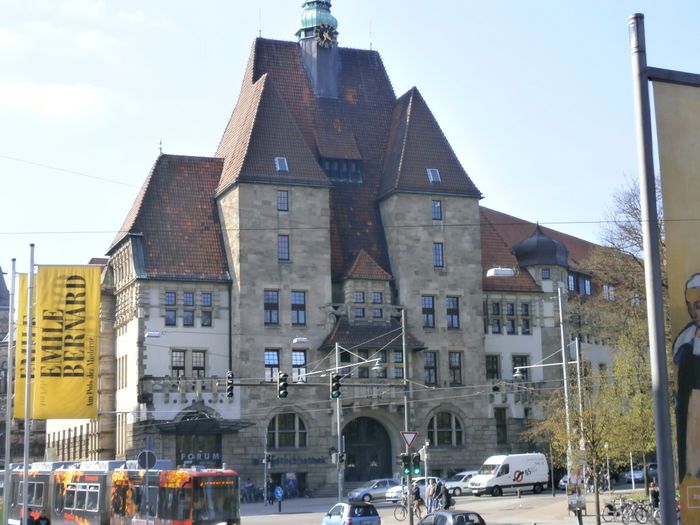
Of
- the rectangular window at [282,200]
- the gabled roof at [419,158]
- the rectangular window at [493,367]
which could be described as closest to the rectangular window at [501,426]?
the rectangular window at [493,367]

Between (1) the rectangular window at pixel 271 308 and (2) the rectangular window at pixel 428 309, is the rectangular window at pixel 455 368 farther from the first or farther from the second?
(1) the rectangular window at pixel 271 308

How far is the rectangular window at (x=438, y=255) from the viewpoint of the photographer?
71.4 m

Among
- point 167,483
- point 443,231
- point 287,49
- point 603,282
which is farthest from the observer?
point 287,49

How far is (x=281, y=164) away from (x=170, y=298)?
32.0 ft

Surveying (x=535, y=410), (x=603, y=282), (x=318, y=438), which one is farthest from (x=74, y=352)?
(x=535, y=410)

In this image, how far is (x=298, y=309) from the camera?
6825 centimetres

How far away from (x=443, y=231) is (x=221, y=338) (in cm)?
1441

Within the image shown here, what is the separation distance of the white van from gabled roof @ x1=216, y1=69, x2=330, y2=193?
18344 mm

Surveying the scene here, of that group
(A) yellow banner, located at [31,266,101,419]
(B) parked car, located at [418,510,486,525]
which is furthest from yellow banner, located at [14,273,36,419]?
(B) parked car, located at [418,510,486,525]

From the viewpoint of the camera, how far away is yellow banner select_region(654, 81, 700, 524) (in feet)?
40.2

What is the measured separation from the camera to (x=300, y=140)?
2761 inches

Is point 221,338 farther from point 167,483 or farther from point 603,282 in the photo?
point 167,483

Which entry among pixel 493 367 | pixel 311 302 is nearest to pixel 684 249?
pixel 311 302

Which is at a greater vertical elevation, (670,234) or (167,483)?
(670,234)
